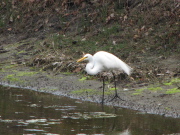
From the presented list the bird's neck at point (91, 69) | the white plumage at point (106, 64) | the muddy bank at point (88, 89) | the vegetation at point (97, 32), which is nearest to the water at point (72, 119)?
the muddy bank at point (88, 89)

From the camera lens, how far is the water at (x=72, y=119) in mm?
6160

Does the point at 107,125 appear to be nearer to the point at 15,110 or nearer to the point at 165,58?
the point at 15,110

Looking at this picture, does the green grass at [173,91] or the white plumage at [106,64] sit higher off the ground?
the white plumage at [106,64]

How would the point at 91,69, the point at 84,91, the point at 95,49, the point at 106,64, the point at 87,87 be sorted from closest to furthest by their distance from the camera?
1. the point at 106,64
2. the point at 91,69
3. the point at 84,91
4. the point at 87,87
5. the point at 95,49

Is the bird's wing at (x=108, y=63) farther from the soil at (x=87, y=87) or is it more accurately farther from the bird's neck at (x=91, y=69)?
the soil at (x=87, y=87)

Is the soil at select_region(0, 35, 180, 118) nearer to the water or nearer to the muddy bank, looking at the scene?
the muddy bank

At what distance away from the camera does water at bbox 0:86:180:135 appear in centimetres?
616

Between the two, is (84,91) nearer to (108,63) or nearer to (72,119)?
(108,63)

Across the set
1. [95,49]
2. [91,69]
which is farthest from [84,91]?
[95,49]

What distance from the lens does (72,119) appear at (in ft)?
22.8

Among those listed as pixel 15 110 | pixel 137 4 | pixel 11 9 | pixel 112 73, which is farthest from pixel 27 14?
pixel 15 110

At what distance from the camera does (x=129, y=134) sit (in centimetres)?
600

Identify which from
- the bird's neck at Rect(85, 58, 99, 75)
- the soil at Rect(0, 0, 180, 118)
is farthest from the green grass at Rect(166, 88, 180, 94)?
the bird's neck at Rect(85, 58, 99, 75)

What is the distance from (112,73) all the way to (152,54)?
229 centimetres
